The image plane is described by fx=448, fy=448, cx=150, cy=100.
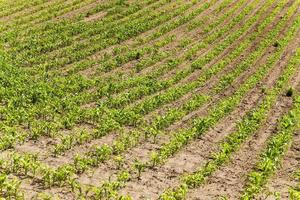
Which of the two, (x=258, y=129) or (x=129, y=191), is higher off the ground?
(x=129, y=191)

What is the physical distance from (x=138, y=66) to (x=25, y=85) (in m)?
7.55

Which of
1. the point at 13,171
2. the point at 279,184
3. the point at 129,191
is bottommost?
the point at 279,184

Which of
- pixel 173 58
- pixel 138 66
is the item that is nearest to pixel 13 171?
pixel 138 66

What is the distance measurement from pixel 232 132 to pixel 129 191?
7359 millimetres

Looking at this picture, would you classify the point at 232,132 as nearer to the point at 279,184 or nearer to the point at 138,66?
the point at 279,184

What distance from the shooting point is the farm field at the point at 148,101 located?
620 inches

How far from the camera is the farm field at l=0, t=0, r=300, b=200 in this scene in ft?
51.7

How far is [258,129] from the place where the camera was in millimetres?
20969

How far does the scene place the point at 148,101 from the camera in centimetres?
2317

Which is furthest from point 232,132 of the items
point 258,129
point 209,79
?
point 209,79

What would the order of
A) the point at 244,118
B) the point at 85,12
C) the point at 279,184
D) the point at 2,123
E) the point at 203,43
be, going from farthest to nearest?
the point at 85,12 → the point at 203,43 → the point at 244,118 → the point at 2,123 → the point at 279,184

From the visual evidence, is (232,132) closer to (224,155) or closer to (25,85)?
(224,155)

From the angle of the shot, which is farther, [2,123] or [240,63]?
[240,63]

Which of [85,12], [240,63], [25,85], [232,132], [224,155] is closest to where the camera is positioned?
[224,155]
